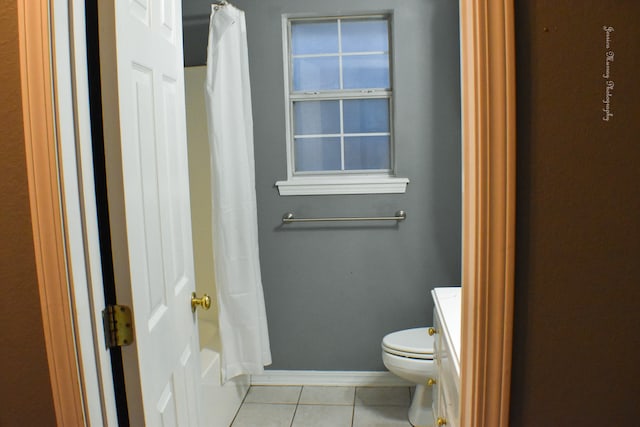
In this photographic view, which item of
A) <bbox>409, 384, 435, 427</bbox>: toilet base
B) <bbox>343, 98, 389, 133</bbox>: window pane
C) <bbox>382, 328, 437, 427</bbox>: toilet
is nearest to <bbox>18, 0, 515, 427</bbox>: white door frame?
<bbox>382, 328, 437, 427</bbox>: toilet

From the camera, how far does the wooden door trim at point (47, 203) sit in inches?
36.8

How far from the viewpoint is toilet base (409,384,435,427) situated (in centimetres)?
267

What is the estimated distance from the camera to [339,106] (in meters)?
3.15

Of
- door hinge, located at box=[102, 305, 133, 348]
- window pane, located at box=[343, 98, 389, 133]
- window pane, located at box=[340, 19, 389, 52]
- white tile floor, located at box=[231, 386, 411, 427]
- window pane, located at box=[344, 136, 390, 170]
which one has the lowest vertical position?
white tile floor, located at box=[231, 386, 411, 427]

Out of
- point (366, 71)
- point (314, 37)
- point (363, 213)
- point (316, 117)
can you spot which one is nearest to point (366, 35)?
point (366, 71)

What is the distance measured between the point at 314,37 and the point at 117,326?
2.40m

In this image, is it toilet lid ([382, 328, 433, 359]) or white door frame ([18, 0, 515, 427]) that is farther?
toilet lid ([382, 328, 433, 359])

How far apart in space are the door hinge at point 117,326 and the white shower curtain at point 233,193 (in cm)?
161

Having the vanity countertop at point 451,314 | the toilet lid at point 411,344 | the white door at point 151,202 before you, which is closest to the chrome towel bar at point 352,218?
the toilet lid at point 411,344

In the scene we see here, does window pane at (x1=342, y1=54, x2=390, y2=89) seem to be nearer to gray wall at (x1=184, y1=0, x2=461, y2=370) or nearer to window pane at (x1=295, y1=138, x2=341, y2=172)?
gray wall at (x1=184, y1=0, x2=461, y2=370)

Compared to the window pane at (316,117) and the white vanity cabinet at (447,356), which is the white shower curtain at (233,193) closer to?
the window pane at (316,117)

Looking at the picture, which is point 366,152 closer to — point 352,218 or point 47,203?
point 352,218

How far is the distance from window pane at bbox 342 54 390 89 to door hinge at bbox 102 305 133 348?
2.30 m

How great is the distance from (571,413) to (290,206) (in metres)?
2.25
